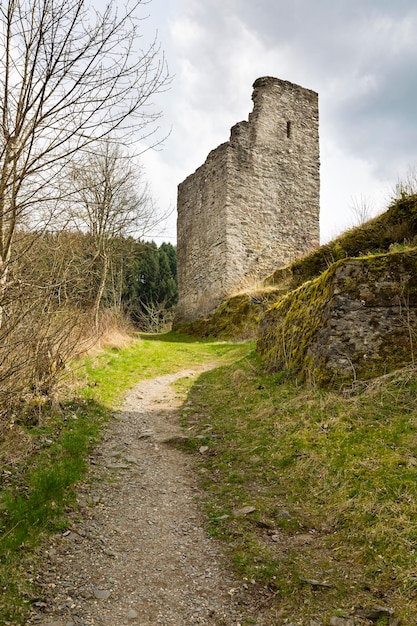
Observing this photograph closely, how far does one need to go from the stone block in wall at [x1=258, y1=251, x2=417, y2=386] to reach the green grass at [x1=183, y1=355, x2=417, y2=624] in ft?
1.09

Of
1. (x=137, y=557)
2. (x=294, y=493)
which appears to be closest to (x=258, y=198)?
(x=294, y=493)

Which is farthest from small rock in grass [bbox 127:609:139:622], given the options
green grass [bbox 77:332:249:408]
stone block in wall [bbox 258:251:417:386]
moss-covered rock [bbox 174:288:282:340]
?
moss-covered rock [bbox 174:288:282:340]

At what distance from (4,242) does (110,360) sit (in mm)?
6129

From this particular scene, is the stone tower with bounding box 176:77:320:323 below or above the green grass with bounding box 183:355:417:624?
above

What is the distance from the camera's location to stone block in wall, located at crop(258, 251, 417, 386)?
5.31 meters

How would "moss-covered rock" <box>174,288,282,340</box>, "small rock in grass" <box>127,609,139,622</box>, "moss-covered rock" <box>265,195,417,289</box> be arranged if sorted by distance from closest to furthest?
"small rock in grass" <box>127,609,139,622</box>, "moss-covered rock" <box>265,195,417,289</box>, "moss-covered rock" <box>174,288,282,340</box>

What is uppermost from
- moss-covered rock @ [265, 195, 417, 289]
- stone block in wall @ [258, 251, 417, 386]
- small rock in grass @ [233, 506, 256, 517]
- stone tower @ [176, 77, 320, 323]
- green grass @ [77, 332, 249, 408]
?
stone tower @ [176, 77, 320, 323]

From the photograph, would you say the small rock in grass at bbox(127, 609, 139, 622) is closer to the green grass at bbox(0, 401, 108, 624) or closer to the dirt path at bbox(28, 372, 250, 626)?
the dirt path at bbox(28, 372, 250, 626)

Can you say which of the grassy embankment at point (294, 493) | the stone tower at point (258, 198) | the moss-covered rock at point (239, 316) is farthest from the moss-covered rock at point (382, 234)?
the stone tower at point (258, 198)

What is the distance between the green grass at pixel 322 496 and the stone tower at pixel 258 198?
1065cm

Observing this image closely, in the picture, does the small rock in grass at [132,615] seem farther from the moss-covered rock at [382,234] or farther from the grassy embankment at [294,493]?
the moss-covered rock at [382,234]

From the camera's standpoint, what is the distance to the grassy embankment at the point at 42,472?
2.84 meters

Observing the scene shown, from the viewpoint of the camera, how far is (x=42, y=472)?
13.6 ft

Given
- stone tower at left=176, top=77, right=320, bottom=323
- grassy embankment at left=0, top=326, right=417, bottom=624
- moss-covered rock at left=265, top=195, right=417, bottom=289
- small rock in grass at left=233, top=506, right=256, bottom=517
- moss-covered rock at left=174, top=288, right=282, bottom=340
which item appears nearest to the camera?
grassy embankment at left=0, top=326, right=417, bottom=624
